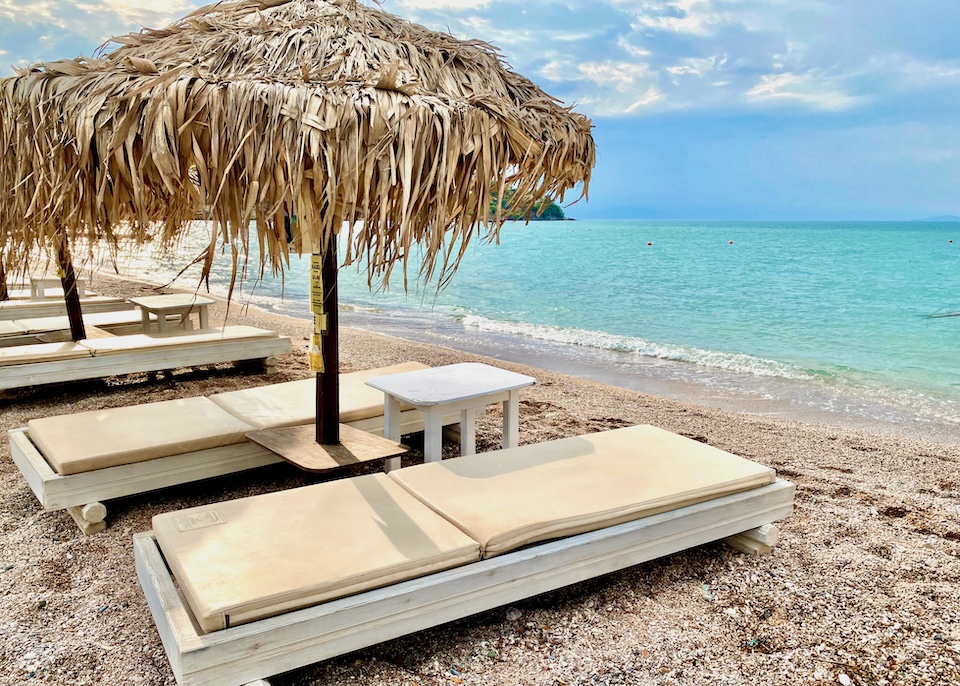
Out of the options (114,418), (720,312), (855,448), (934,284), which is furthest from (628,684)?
(934,284)

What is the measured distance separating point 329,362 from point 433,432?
2.12 ft

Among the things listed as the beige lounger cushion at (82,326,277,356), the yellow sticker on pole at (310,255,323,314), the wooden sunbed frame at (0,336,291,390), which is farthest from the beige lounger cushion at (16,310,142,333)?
the yellow sticker on pole at (310,255,323,314)

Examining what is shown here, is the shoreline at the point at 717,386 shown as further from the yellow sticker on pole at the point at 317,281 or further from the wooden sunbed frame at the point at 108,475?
the yellow sticker on pole at the point at 317,281

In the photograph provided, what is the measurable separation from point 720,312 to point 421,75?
48.2 feet

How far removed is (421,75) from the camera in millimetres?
2389

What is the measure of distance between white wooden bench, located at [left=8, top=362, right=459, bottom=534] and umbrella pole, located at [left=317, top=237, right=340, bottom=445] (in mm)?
373

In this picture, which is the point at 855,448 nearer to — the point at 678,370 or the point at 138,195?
the point at 678,370

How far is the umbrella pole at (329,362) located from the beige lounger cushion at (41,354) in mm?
2908

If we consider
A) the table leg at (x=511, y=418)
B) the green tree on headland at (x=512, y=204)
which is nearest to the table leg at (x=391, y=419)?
the table leg at (x=511, y=418)

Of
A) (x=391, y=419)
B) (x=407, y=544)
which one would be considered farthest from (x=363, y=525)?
(x=391, y=419)

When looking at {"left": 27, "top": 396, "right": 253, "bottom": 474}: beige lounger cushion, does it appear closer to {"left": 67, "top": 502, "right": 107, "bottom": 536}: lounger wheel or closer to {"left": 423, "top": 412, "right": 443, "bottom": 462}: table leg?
{"left": 67, "top": 502, "right": 107, "bottom": 536}: lounger wheel

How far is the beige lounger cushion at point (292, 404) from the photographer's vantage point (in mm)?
3307

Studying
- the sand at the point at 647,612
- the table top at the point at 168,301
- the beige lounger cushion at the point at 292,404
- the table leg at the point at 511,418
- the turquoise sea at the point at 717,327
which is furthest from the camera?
the turquoise sea at the point at 717,327

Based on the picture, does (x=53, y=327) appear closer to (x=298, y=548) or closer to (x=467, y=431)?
(x=467, y=431)
